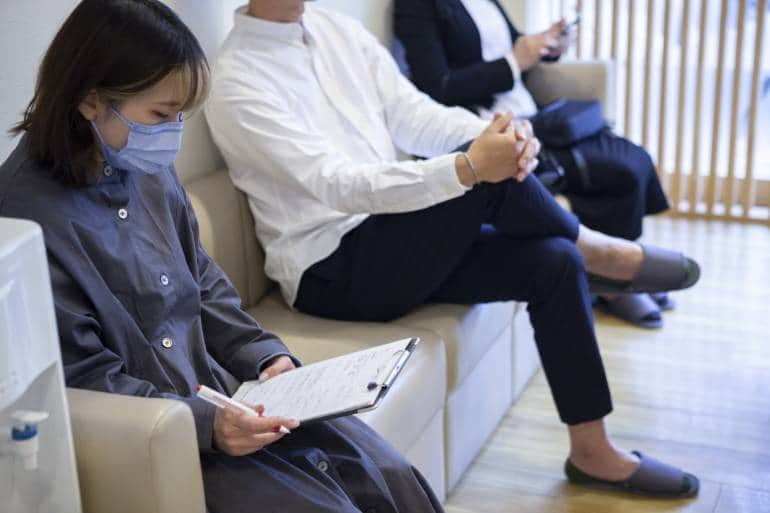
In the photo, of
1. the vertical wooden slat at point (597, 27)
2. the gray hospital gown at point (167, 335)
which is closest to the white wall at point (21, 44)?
the gray hospital gown at point (167, 335)

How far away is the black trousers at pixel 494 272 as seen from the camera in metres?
2.12

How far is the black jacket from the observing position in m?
2.99

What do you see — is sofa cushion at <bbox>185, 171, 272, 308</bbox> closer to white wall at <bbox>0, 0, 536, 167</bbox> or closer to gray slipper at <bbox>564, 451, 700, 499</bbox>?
white wall at <bbox>0, 0, 536, 167</bbox>

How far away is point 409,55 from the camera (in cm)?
304

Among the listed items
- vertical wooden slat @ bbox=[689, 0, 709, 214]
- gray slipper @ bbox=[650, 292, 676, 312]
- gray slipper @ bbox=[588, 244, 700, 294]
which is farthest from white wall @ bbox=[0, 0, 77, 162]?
vertical wooden slat @ bbox=[689, 0, 709, 214]

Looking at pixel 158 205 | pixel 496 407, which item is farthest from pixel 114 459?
pixel 496 407

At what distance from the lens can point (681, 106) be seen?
3787mm

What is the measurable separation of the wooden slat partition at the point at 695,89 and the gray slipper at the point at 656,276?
1499 mm

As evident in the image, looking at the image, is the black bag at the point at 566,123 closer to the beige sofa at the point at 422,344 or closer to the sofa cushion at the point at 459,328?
the beige sofa at the point at 422,344

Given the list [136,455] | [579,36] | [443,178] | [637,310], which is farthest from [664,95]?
[136,455]

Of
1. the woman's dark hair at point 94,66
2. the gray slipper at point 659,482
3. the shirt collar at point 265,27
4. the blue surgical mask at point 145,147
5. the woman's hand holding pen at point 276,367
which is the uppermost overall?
the woman's dark hair at point 94,66

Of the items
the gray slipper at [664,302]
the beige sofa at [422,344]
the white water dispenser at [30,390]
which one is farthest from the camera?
the gray slipper at [664,302]

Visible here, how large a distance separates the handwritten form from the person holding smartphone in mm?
1521

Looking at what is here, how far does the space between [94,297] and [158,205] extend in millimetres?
226
